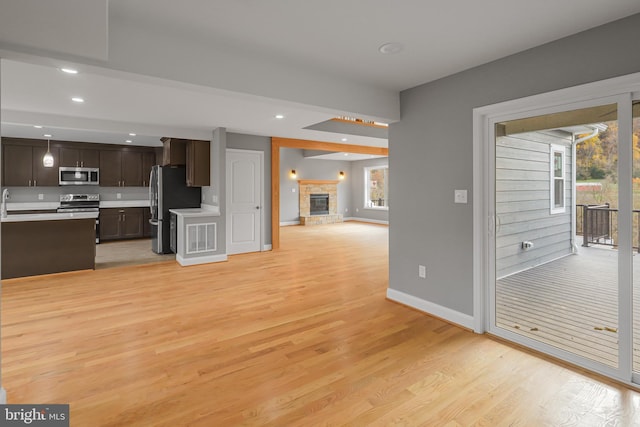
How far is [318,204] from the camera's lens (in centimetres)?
1220

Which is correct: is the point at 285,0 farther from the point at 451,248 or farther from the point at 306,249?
the point at 306,249

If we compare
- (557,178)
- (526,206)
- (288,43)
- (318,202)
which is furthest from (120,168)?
(557,178)

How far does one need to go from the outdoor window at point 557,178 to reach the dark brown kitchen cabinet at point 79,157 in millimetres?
8712

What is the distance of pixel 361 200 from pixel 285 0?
1096 centimetres

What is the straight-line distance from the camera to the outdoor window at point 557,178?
2.55m

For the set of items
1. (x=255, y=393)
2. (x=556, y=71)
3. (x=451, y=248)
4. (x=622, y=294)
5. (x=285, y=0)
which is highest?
(x=285, y=0)

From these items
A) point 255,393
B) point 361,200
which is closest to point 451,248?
point 255,393

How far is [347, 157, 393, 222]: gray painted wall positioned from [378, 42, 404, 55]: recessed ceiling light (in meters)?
9.30

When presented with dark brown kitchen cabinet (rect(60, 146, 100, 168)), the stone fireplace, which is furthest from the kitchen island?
the stone fireplace

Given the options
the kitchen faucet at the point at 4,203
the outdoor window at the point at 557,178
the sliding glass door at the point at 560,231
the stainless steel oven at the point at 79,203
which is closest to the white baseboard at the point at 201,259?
the kitchen faucet at the point at 4,203

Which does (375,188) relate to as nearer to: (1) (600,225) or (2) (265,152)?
(2) (265,152)

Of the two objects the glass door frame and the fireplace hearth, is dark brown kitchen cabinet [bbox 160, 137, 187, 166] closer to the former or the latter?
the glass door frame

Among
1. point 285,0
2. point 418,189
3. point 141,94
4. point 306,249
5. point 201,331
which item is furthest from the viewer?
point 306,249

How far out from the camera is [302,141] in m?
7.31
